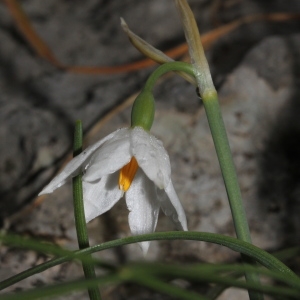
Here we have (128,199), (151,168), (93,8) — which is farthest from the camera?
(93,8)

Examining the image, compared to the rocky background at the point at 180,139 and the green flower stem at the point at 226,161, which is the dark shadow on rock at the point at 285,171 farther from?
the green flower stem at the point at 226,161

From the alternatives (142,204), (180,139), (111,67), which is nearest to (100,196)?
(142,204)

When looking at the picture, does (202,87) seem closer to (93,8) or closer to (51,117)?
(51,117)

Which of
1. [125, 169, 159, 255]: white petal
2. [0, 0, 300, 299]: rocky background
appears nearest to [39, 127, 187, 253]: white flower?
[125, 169, 159, 255]: white petal

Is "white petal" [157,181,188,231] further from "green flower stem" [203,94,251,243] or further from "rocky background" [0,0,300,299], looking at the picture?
"rocky background" [0,0,300,299]

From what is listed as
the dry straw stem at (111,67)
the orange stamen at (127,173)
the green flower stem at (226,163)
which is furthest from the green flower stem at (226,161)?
the dry straw stem at (111,67)

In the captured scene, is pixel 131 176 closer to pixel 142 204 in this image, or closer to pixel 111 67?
pixel 142 204

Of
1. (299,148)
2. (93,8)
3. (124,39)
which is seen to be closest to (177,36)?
(124,39)
